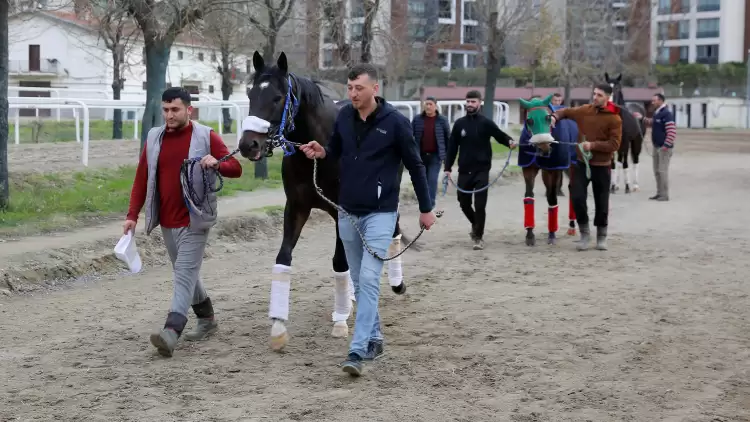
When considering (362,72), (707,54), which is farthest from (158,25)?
(707,54)

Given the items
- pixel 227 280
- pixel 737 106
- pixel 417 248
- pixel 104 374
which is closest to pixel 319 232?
pixel 417 248

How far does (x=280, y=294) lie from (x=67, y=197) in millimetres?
8432

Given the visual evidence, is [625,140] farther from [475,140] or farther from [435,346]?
[435,346]

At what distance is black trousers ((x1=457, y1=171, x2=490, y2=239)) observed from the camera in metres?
12.3

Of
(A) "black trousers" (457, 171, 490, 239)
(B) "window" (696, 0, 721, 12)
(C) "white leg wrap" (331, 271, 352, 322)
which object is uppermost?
(B) "window" (696, 0, 721, 12)

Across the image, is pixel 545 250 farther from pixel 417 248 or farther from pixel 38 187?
pixel 38 187

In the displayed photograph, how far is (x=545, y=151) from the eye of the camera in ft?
39.9

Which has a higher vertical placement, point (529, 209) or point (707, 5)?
point (707, 5)

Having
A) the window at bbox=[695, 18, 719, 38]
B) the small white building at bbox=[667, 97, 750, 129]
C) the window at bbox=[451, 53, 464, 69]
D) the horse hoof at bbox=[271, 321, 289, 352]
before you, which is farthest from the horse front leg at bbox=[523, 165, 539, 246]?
the window at bbox=[695, 18, 719, 38]

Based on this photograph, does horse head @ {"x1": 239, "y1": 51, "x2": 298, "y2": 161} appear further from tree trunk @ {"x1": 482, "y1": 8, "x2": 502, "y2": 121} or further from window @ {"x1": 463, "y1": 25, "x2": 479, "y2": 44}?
window @ {"x1": 463, "y1": 25, "x2": 479, "y2": 44}

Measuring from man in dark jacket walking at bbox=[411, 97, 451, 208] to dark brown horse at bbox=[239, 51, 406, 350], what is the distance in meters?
6.44

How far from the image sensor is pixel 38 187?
15086mm

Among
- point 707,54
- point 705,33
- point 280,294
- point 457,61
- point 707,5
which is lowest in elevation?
point 280,294

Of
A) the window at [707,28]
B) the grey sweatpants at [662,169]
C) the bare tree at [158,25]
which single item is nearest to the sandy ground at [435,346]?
the bare tree at [158,25]
